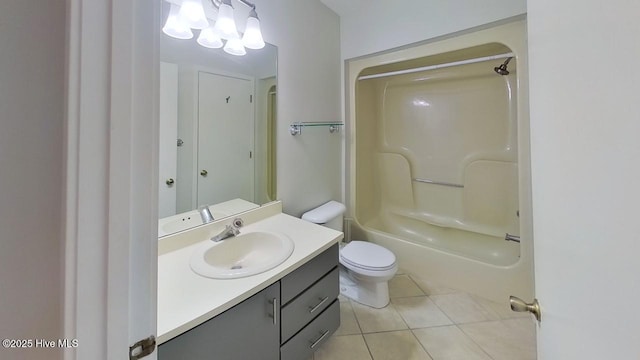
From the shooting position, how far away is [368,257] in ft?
5.80

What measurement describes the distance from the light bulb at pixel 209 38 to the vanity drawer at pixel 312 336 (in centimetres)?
153

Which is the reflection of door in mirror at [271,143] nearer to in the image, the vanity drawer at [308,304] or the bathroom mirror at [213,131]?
the bathroom mirror at [213,131]

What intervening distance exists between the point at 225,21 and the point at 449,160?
2.22 meters

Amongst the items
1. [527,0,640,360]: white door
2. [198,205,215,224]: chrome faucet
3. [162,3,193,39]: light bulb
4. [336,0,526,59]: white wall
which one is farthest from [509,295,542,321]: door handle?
[336,0,526,59]: white wall

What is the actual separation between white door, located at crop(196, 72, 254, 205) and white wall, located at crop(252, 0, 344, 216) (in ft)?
0.85

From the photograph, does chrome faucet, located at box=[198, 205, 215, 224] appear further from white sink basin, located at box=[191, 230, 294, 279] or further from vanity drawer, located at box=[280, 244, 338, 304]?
vanity drawer, located at box=[280, 244, 338, 304]

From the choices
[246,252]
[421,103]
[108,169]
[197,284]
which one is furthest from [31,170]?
[421,103]

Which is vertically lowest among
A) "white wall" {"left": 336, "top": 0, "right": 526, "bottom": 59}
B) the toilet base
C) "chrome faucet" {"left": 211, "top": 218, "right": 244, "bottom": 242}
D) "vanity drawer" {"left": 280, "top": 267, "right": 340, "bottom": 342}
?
the toilet base

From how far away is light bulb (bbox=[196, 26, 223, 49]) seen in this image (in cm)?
128

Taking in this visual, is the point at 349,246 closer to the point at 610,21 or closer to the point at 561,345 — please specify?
the point at 561,345

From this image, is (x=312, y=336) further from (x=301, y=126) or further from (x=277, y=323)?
(x=301, y=126)

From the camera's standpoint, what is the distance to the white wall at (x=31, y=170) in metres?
0.35

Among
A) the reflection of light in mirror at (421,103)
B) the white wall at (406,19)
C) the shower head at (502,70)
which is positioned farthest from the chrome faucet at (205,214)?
the shower head at (502,70)

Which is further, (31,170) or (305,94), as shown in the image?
(305,94)
